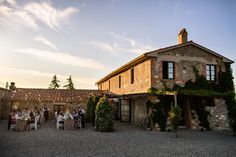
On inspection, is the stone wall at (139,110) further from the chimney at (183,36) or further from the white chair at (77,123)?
the chimney at (183,36)

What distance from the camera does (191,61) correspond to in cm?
1805

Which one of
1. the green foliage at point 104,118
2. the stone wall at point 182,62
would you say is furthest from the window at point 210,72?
the green foliage at point 104,118

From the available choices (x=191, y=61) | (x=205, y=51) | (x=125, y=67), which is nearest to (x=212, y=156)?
(x=191, y=61)

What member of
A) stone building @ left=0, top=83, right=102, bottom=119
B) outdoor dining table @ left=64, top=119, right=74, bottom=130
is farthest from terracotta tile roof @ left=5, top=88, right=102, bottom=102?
outdoor dining table @ left=64, top=119, right=74, bottom=130

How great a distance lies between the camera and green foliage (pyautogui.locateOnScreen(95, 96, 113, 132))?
1559 cm

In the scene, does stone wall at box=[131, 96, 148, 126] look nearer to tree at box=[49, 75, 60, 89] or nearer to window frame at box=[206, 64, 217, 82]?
window frame at box=[206, 64, 217, 82]

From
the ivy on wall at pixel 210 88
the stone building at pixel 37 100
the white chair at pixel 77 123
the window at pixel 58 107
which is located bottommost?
the white chair at pixel 77 123

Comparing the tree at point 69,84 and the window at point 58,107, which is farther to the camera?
the tree at point 69,84

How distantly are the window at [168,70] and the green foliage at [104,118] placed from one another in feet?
15.9

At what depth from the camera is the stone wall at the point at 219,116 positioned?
1767 cm

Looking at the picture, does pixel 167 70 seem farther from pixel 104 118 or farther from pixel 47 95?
pixel 47 95

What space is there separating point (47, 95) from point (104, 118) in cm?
1266

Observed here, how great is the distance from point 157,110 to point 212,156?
25.2 ft

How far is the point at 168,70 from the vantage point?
17.5 metres
